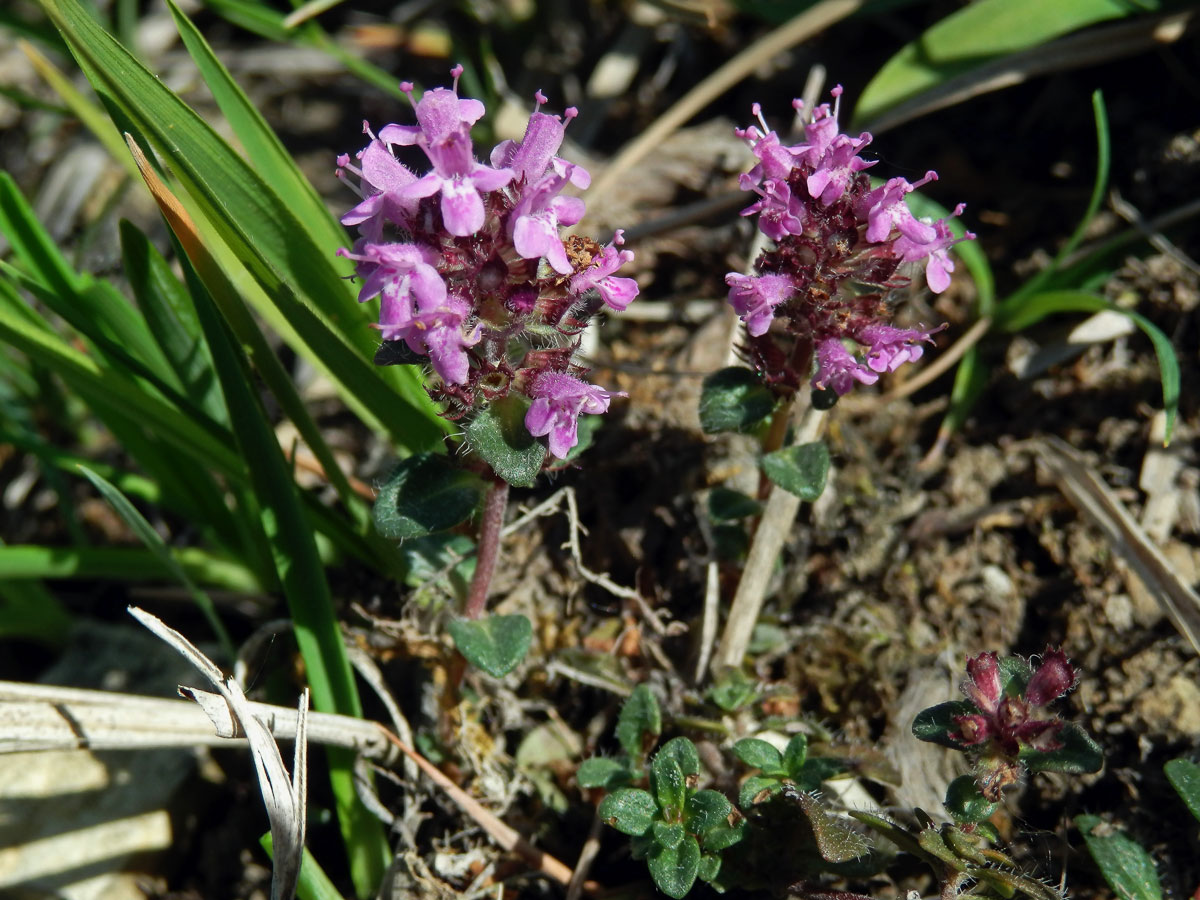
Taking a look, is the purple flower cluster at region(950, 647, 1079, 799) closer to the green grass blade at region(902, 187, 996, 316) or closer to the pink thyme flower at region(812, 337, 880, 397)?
the pink thyme flower at region(812, 337, 880, 397)

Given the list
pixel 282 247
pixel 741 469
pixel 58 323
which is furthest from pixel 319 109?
pixel 741 469

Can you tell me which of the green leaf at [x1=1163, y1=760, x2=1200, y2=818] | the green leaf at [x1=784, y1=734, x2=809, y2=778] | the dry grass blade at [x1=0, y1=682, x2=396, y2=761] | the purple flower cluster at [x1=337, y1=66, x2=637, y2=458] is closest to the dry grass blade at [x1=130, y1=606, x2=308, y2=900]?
the dry grass blade at [x1=0, y1=682, x2=396, y2=761]

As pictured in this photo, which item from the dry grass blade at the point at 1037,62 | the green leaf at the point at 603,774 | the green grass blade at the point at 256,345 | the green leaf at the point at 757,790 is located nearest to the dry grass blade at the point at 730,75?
the dry grass blade at the point at 1037,62

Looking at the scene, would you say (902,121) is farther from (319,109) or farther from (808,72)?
(319,109)

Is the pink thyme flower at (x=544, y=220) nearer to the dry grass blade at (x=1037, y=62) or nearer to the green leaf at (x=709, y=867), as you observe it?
the green leaf at (x=709, y=867)

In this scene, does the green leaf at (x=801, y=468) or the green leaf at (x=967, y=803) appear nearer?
the green leaf at (x=967, y=803)

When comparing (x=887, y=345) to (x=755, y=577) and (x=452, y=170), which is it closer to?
(x=755, y=577)

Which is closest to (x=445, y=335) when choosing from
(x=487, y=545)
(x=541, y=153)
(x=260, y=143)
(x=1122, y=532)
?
(x=541, y=153)
